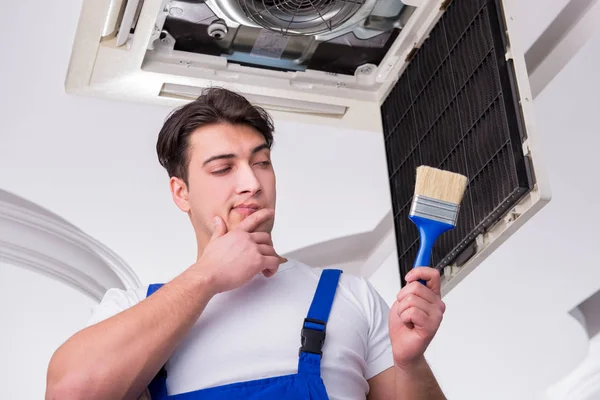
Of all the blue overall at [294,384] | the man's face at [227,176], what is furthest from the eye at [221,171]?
the blue overall at [294,384]

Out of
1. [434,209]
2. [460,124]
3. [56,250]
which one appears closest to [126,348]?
[434,209]

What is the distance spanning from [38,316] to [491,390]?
11.9 feet

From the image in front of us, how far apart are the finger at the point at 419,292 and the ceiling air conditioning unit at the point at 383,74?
2.70 feet

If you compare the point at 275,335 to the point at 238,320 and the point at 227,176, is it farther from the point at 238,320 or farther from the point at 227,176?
the point at 227,176

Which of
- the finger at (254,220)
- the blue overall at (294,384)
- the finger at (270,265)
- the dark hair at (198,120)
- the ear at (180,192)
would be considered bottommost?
the blue overall at (294,384)

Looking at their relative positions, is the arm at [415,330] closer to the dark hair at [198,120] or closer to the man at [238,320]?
the man at [238,320]

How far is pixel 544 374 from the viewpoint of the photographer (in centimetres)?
411

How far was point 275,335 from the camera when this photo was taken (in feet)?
4.87

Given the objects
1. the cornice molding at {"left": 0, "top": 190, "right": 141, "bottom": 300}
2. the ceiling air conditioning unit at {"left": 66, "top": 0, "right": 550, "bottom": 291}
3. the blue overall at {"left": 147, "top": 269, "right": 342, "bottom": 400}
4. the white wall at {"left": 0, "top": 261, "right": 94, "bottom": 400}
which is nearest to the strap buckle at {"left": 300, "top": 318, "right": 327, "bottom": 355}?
the blue overall at {"left": 147, "top": 269, "right": 342, "bottom": 400}

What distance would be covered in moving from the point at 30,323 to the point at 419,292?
Answer: 18.7 ft

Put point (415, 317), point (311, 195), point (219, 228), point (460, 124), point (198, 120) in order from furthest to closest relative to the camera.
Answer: point (311, 195)
point (460, 124)
point (198, 120)
point (219, 228)
point (415, 317)

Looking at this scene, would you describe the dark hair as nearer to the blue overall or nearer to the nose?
the nose

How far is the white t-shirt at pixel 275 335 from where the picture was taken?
1.45 m

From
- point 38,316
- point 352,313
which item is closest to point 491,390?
point 352,313
